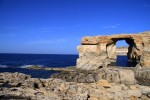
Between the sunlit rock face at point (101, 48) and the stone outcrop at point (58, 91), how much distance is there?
26831 millimetres

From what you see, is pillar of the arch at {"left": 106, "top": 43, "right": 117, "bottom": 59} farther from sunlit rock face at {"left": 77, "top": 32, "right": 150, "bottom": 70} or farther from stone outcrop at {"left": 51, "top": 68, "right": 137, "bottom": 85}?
stone outcrop at {"left": 51, "top": 68, "right": 137, "bottom": 85}

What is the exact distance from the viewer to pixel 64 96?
20.3 meters

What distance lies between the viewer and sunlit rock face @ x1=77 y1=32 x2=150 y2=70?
172 feet

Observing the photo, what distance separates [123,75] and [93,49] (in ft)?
73.5

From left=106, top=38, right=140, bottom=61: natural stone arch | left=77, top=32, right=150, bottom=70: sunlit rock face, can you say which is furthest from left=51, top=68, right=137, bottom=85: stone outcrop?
left=106, top=38, right=140, bottom=61: natural stone arch

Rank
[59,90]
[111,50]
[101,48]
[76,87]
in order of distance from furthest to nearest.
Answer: [111,50], [101,48], [76,87], [59,90]

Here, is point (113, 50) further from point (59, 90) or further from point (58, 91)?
point (58, 91)

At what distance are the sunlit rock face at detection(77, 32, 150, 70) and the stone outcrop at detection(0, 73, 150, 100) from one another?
88.0ft

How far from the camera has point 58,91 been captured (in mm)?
21312

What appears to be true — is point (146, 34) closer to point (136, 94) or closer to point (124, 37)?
point (124, 37)

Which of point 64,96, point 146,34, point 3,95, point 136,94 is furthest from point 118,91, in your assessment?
point 146,34

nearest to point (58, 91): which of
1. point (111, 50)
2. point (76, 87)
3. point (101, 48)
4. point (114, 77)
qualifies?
point (76, 87)

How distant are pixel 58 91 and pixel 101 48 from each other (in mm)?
35944

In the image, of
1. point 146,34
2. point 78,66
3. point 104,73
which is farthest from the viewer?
point 78,66
